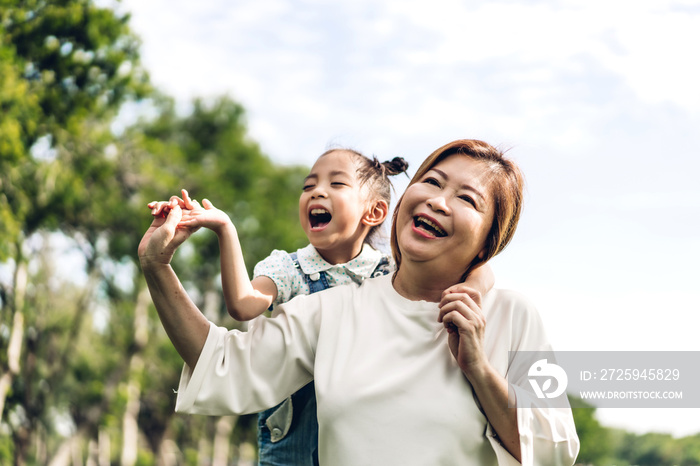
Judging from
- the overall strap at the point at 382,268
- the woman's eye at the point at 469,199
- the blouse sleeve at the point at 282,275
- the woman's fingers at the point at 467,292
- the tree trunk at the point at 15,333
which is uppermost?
the tree trunk at the point at 15,333

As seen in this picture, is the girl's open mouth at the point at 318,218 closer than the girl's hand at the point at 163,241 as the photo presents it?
No

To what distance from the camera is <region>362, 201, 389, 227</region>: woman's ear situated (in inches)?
161

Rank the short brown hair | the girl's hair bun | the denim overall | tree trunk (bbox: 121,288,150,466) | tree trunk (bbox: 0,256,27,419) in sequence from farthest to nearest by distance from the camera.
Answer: tree trunk (bbox: 121,288,150,466) → tree trunk (bbox: 0,256,27,419) → the girl's hair bun → the denim overall → the short brown hair

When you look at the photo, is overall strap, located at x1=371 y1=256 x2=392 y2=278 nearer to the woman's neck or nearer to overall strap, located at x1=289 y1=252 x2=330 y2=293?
overall strap, located at x1=289 y1=252 x2=330 y2=293

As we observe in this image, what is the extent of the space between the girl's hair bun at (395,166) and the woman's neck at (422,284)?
5.38 ft

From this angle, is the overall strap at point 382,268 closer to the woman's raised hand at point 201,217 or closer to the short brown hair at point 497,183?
the short brown hair at point 497,183

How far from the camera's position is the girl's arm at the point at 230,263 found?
8.25 ft

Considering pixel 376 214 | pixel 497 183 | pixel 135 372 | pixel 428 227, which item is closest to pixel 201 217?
pixel 428 227

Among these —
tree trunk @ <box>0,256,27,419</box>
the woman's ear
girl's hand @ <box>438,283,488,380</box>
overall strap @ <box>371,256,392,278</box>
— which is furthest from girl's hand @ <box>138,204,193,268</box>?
tree trunk @ <box>0,256,27,419</box>

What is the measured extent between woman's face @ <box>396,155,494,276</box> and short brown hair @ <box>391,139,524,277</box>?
2cm

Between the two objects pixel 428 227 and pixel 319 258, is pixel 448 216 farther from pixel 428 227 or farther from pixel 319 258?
pixel 319 258

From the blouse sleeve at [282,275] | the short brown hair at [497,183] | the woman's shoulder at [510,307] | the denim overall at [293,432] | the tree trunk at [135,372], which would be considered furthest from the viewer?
the tree trunk at [135,372]

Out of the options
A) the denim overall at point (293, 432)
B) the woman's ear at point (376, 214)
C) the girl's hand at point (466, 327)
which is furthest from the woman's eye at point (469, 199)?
the woman's ear at point (376, 214)

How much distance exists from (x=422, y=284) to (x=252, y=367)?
632 millimetres
